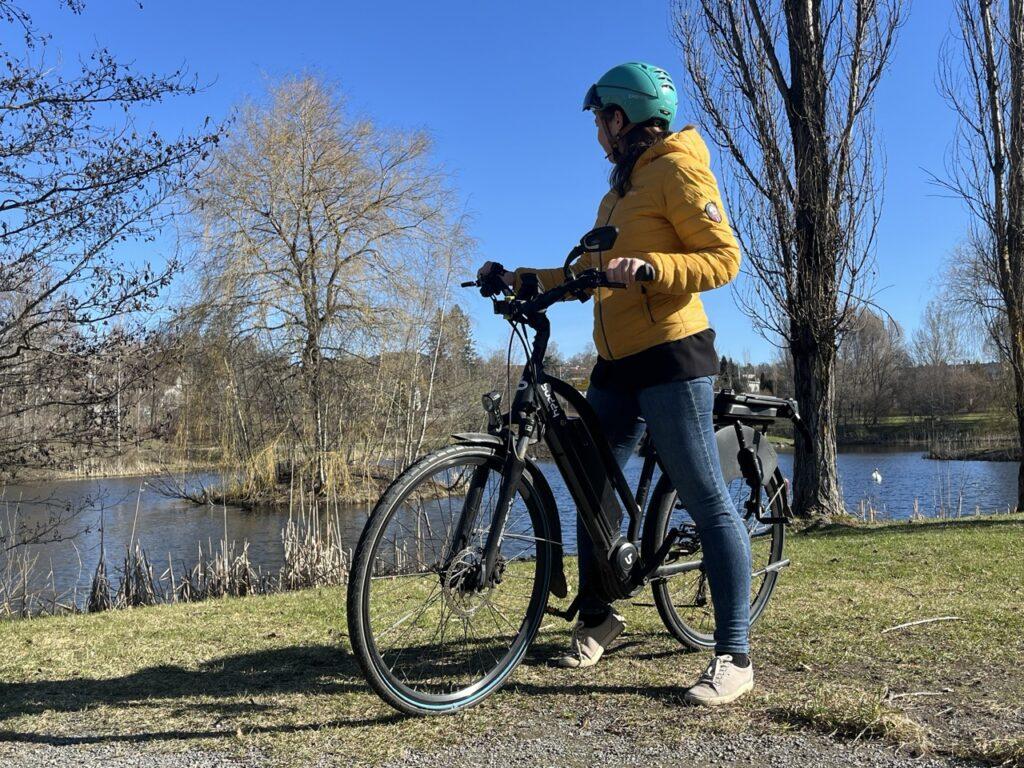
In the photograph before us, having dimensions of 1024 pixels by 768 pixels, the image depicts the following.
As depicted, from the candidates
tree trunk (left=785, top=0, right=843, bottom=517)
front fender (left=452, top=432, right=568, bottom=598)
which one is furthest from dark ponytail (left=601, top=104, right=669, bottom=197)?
tree trunk (left=785, top=0, right=843, bottom=517)

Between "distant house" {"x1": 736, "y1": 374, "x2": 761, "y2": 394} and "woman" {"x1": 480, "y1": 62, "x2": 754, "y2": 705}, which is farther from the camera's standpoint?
"distant house" {"x1": 736, "y1": 374, "x2": 761, "y2": 394}

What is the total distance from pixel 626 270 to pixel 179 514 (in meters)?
18.1

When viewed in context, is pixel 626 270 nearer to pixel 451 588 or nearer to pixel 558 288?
pixel 558 288

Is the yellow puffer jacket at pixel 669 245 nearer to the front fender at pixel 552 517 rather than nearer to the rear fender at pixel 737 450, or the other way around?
the front fender at pixel 552 517

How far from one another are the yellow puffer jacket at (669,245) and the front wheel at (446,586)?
Result: 62cm

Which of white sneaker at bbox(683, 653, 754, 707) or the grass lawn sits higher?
white sneaker at bbox(683, 653, 754, 707)

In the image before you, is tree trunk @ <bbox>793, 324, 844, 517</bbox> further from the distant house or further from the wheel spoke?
the wheel spoke

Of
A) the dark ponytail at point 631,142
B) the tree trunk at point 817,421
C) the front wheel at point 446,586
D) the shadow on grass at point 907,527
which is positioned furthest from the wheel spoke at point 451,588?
the tree trunk at point 817,421

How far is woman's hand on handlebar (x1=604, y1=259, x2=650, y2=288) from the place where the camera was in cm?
226

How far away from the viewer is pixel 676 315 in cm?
255

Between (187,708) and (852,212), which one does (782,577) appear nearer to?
(187,708)

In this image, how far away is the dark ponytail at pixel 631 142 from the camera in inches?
105

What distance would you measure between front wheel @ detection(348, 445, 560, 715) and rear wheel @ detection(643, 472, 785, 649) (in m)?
0.46

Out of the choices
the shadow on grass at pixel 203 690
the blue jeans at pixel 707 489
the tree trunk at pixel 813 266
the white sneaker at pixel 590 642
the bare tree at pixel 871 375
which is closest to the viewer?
the shadow on grass at pixel 203 690
